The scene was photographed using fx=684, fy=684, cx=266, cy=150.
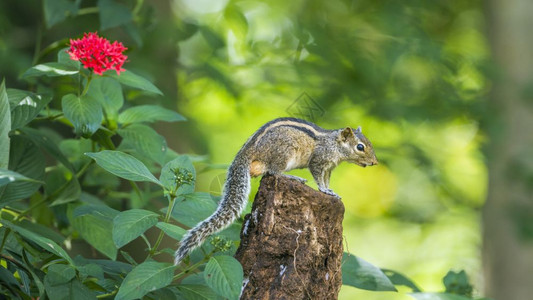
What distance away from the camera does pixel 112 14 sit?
11.9 ft

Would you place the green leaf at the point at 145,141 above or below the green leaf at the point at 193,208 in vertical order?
above

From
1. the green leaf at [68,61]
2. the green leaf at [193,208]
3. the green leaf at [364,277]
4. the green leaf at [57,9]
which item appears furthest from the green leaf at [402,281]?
the green leaf at [57,9]

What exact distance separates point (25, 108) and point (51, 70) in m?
0.20

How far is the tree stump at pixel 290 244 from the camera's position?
2.19 m

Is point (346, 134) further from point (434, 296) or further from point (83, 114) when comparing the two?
point (83, 114)

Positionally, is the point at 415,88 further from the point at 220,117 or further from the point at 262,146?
the point at 262,146

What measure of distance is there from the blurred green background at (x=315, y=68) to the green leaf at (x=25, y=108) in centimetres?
116

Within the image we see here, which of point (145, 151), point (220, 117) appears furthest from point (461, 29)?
point (145, 151)

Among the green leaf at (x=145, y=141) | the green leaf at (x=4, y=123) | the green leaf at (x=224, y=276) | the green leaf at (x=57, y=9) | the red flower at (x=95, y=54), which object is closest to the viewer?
the green leaf at (x=224, y=276)

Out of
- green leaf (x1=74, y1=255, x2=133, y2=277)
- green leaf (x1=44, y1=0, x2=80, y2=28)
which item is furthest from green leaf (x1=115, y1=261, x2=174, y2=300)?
green leaf (x1=44, y1=0, x2=80, y2=28)

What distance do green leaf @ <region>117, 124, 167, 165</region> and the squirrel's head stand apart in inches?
38.1

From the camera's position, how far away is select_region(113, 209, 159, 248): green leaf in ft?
6.32

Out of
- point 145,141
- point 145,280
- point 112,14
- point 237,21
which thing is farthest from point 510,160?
point 145,280

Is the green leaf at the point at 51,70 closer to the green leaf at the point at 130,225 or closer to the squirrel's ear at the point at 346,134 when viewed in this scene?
the green leaf at the point at 130,225
